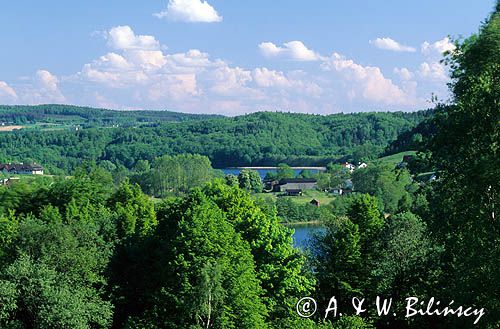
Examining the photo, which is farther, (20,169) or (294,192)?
(20,169)

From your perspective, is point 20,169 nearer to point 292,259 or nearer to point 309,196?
point 309,196

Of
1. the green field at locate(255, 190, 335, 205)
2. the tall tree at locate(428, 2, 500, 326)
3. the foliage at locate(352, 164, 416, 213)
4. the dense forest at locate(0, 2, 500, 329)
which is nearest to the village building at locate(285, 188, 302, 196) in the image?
the green field at locate(255, 190, 335, 205)

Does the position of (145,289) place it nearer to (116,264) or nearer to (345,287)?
(116,264)

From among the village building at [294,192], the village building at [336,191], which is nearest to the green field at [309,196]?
the village building at [294,192]

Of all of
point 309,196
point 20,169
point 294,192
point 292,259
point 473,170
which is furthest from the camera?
point 20,169

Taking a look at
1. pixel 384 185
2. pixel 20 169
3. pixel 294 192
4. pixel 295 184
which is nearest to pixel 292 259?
pixel 384 185

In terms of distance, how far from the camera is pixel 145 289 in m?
23.5

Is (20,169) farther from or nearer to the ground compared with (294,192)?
nearer to the ground

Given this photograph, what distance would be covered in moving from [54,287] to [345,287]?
11.4 m

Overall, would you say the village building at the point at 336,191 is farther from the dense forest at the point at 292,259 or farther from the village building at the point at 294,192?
the dense forest at the point at 292,259

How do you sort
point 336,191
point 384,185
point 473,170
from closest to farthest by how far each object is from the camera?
1. point 473,170
2. point 384,185
3. point 336,191

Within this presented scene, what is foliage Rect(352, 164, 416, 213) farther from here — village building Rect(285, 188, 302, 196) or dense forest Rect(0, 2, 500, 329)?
dense forest Rect(0, 2, 500, 329)

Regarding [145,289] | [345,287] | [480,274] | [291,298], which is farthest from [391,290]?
[480,274]

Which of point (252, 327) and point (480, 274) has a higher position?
point (480, 274)
